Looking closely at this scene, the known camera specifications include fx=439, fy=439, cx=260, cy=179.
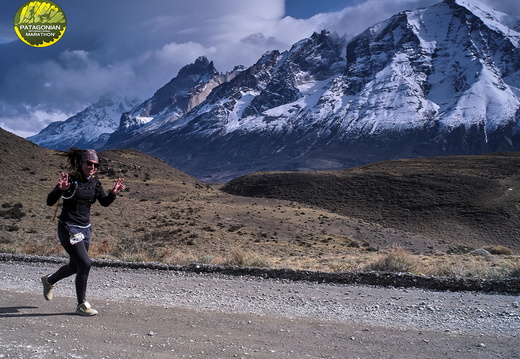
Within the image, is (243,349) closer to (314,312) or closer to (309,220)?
(314,312)

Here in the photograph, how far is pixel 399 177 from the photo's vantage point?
68375mm

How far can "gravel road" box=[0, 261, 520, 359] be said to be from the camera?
16.8 feet

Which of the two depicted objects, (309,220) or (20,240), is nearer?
(20,240)

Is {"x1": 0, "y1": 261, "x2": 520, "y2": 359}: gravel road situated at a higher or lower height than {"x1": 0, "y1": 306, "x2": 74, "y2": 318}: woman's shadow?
higher

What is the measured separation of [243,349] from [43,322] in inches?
117

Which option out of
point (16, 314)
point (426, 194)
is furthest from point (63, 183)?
point (426, 194)

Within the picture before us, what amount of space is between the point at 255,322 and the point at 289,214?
136 ft

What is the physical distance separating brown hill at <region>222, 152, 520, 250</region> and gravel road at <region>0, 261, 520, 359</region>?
42861 millimetres

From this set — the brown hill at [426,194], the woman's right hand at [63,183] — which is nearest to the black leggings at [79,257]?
the woman's right hand at [63,183]

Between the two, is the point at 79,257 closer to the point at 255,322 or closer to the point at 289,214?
the point at 255,322

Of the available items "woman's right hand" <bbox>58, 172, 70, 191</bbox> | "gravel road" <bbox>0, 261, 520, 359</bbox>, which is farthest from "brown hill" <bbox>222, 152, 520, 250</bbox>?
"woman's right hand" <bbox>58, 172, 70, 191</bbox>

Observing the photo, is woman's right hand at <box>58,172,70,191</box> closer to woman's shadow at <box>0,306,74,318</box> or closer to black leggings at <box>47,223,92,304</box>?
black leggings at <box>47,223,92,304</box>

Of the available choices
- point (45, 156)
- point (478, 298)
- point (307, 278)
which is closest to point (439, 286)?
point (478, 298)

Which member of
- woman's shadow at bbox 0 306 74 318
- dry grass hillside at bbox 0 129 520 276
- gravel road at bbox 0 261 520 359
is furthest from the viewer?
dry grass hillside at bbox 0 129 520 276
